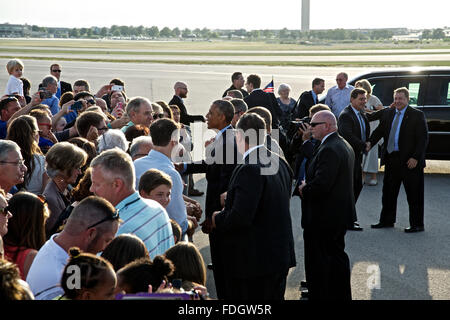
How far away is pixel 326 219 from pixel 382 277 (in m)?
1.65

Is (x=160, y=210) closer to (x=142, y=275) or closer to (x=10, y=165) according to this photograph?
(x=142, y=275)

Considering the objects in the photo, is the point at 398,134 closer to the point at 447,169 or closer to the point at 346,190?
the point at 346,190

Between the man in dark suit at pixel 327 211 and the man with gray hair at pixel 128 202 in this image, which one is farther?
the man in dark suit at pixel 327 211

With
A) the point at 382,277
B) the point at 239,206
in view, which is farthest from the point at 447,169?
the point at 239,206

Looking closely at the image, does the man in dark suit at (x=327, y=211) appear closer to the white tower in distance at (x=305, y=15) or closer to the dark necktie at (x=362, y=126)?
the dark necktie at (x=362, y=126)

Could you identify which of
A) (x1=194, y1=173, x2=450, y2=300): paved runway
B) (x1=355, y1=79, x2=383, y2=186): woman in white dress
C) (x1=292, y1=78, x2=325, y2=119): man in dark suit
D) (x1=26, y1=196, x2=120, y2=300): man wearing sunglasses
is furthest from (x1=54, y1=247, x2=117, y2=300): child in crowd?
(x1=292, y1=78, x2=325, y2=119): man in dark suit

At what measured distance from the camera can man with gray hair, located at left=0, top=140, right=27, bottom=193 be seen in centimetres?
534

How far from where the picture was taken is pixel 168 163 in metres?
5.29

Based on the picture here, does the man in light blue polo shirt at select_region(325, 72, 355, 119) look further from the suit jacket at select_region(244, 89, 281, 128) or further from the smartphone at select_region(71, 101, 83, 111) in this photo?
the smartphone at select_region(71, 101, 83, 111)

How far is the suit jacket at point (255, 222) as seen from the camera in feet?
15.7

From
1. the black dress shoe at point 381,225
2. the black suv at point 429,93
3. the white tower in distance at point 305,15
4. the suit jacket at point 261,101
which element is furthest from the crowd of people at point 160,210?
the white tower in distance at point 305,15

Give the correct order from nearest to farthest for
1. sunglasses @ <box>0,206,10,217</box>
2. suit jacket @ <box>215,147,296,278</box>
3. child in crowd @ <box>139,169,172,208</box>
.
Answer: sunglasses @ <box>0,206,10,217</box> < child in crowd @ <box>139,169,172,208</box> < suit jacket @ <box>215,147,296,278</box>

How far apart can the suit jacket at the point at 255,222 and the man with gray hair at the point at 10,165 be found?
193cm

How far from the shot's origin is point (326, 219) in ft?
19.2
